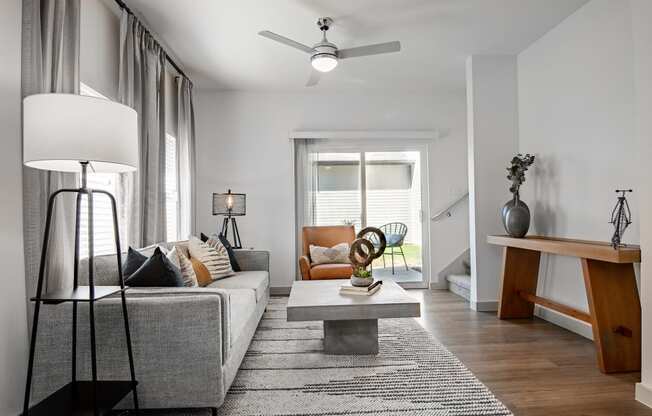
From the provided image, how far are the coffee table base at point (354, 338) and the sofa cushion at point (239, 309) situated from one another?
0.63 metres

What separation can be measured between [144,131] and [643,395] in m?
3.85

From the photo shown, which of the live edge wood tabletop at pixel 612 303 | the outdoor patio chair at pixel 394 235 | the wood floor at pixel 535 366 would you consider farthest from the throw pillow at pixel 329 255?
the live edge wood tabletop at pixel 612 303

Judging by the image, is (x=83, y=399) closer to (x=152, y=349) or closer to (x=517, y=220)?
(x=152, y=349)

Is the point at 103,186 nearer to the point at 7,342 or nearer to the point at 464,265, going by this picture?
the point at 7,342

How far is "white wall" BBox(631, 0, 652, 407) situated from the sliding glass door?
350cm

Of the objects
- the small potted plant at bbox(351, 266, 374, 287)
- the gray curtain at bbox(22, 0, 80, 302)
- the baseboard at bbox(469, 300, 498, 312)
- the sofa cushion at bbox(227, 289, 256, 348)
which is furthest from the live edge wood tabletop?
the gray curtain at bbox(22, 0, 80, 302)

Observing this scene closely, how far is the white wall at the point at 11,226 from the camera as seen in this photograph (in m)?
1.88

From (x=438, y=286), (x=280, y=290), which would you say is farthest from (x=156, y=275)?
(x=438, y=286)

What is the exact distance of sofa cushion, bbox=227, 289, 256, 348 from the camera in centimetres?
230

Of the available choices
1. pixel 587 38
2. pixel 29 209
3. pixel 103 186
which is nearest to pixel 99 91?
pixel 103 186

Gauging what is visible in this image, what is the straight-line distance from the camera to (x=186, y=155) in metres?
4.86

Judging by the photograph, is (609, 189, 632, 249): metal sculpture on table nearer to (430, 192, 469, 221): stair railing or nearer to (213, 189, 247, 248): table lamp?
(430, 192, 469, 221): stair railing

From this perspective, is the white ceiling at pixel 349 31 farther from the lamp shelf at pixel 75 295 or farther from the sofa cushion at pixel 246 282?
the lamp shelf at pixel 75 295

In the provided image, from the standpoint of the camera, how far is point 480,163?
427 cm
